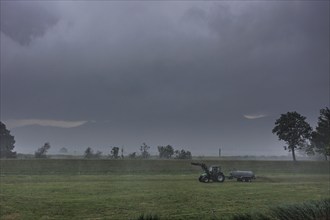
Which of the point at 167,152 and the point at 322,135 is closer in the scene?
the point at 322,135

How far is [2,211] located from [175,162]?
184 ft

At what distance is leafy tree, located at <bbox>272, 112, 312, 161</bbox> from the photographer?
108m

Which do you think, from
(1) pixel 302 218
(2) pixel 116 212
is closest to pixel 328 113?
(2) pixel 116 212

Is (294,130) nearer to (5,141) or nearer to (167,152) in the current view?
(167,152)

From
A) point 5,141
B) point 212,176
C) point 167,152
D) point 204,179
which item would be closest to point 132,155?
point 167,152

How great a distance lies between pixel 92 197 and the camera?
34969 mm

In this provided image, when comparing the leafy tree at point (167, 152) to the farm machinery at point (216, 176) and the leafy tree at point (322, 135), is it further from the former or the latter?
the farm machinery at point (216, 176)

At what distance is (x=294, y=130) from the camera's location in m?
109

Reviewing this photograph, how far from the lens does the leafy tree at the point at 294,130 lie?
108375 millimetres

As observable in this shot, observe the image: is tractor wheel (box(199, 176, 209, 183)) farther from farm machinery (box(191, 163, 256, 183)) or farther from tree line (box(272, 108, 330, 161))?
tree line (box(272, 108, 330, 161))

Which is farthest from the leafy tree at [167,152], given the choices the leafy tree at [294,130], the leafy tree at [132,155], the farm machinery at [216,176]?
the farm machinery at [216,176]

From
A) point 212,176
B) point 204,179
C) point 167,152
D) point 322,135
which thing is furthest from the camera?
point 167,152

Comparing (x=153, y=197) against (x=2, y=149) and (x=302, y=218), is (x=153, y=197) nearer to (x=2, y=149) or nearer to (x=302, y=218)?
(x=302, y=218)

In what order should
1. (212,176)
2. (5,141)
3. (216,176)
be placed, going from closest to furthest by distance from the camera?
1. (212,176)
2. (216,176)
3. (5,141)
